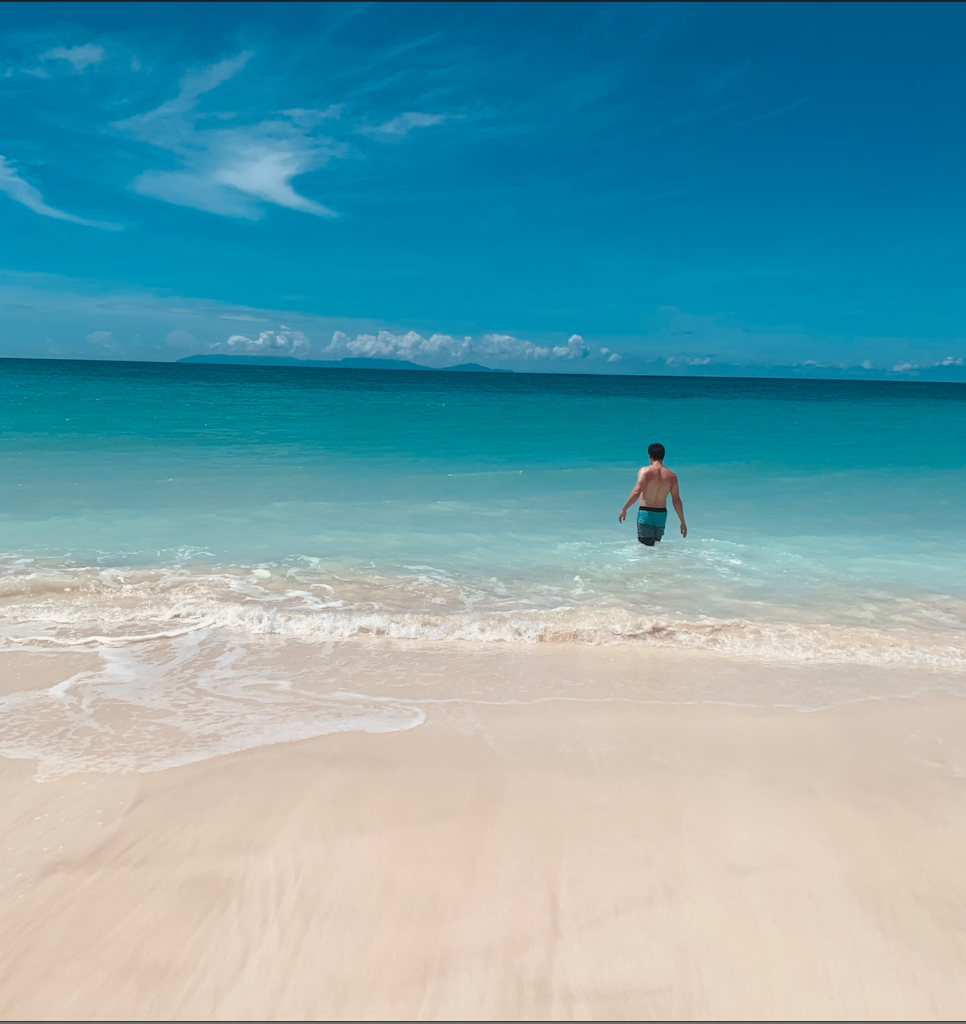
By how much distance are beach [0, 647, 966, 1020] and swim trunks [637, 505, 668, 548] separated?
5156mm

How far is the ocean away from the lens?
481 centimetres

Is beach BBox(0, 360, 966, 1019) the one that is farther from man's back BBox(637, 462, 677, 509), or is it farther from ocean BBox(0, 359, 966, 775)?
man's back BBox(637, 462, 677, 509)

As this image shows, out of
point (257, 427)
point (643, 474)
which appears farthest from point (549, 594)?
point (257, 427)

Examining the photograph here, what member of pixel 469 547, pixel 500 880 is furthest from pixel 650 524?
pixel 500 880

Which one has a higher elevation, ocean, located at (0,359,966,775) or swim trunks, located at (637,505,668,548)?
swim trunks, located at (637,505,668,548)

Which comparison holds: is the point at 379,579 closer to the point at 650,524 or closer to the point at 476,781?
the point at 650,524

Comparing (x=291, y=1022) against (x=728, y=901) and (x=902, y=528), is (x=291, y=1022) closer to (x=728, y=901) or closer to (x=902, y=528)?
(x=728, y=901)

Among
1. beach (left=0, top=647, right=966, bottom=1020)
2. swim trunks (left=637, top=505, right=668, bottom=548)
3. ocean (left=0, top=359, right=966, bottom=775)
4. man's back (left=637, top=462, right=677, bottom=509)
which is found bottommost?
beach (left=0, top=647, right=966, bottom=1020)

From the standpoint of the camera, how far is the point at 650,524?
936 cm

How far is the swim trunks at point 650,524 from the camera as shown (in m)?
9.31

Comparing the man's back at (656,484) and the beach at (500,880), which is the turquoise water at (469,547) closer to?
the man's back at (656,484)

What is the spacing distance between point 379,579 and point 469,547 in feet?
6.72

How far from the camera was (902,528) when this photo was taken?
1163 cm

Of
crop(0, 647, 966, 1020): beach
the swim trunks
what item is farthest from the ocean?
crop(0, 647, 966, 1020): beach
